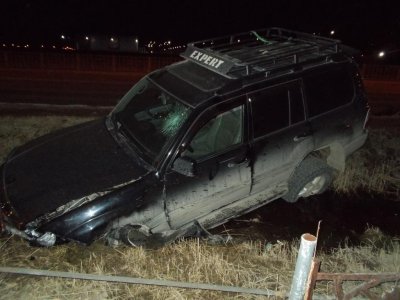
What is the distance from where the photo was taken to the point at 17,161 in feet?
14.6

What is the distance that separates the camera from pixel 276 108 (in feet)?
15.0

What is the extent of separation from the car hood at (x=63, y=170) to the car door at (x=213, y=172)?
49cm

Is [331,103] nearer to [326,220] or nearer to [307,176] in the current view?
[307,176]

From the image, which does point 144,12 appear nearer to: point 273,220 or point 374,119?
point 374,119

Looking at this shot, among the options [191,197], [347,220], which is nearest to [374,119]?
[347,220]

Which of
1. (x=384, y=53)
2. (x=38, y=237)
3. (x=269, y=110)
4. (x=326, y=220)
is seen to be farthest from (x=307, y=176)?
(x=384, y=53)

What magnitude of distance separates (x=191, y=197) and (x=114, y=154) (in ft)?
3.18

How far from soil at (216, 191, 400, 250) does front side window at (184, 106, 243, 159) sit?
1.25 meters

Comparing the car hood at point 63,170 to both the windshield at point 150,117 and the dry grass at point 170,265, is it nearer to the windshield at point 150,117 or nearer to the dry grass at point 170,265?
the windshield at point 150,117

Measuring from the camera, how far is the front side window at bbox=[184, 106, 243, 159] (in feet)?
13.9

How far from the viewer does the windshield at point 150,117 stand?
4094 millimetres

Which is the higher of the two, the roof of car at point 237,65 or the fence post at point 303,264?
the roof of car at point 237,65

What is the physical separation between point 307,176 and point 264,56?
1.64m

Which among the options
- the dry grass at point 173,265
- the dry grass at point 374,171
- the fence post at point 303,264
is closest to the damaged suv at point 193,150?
the dry grass at point 173,265
